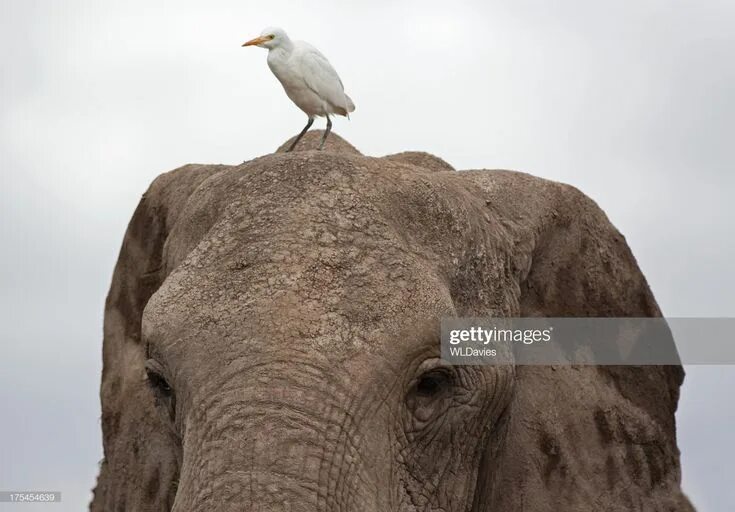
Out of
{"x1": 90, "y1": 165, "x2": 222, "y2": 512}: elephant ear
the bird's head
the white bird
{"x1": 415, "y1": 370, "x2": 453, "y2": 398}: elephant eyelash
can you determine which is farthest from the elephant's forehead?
the bird's head

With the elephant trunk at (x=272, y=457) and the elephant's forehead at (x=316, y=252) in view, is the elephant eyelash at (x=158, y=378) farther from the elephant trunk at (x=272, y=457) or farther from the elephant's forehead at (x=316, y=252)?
the elephant trunk at (x=272, y=457)

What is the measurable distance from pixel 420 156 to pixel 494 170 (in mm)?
723

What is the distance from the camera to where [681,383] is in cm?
752

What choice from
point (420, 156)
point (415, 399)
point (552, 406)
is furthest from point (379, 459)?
point (420, 156)

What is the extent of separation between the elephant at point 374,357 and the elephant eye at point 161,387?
0.07 ft

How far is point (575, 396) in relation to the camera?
7074 mm

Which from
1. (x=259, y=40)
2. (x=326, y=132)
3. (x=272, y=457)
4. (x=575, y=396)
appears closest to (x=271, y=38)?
(x=259, y=40)

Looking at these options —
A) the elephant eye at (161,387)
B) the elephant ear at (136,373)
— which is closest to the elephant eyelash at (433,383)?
the elephant eye at (161,387)

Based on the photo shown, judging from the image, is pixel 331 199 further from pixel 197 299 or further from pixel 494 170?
pixel 494 170

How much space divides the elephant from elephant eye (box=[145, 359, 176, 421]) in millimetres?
22

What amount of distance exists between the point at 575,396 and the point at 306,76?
2573 millimetres

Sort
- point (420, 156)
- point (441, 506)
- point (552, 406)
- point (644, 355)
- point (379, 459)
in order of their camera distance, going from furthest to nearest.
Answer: point (420, 156)
point (644, 355)
point (552, 406)
point (441, 506)
point (379, 459)

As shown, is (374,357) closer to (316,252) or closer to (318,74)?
(316,252)

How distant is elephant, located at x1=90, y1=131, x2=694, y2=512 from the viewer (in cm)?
560
